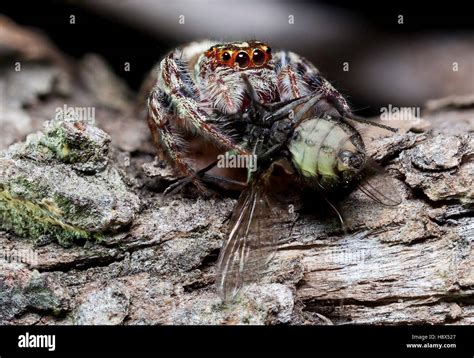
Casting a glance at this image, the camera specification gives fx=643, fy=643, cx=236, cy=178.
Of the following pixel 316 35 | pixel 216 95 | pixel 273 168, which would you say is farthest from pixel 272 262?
pixel 316 35

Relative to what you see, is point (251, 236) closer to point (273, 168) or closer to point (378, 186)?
point (273, 168)

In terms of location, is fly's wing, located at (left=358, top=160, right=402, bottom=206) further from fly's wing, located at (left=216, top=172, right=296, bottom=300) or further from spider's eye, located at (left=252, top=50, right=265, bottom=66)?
spider's eye, located at (left=252, top=50, right=265, bottom=66)

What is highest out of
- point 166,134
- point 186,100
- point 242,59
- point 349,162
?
point 242,59

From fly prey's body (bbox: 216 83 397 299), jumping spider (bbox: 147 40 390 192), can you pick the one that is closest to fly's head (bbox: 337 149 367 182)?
fly prey's body (bbox: 216 83 397 299)

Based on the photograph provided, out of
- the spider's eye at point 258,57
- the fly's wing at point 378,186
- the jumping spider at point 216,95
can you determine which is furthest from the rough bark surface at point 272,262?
the spider's eye at point 258,57
